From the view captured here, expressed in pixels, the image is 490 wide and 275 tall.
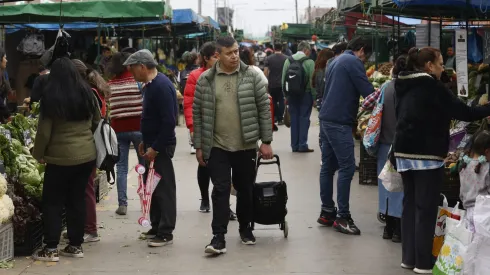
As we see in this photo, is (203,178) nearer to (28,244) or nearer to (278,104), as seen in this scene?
(28,244)

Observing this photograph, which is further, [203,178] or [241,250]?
[203,178]

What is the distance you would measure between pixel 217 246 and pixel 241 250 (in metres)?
0.36

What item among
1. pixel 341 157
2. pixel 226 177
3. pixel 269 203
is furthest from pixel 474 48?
pixel 226 177

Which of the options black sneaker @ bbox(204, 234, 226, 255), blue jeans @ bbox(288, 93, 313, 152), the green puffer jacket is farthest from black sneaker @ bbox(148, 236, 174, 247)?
blue jeans @ bbox(288, 93, 313, 152)

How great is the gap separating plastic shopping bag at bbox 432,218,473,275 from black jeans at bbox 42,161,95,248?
3141mm

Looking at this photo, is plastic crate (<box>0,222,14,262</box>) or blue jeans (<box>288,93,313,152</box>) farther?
blue jeans (<box>288,93,313,152</box>)

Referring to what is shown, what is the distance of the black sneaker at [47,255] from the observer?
22.8 feet

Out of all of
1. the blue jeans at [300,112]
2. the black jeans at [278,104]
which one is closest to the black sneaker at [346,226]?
the blue jeans at [300,112]

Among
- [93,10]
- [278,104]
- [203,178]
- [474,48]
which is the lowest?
[278,104]

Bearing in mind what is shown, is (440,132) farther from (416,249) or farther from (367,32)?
A: (367,32)

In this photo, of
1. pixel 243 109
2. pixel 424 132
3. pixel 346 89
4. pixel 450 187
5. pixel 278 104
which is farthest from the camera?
pixel 278 104

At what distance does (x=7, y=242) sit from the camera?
6855 mm

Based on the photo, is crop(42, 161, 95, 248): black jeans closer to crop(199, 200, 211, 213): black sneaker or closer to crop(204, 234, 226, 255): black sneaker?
crop(204, 234, 226, 255): black sneaker

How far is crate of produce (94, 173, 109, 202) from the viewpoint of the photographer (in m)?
9.68
